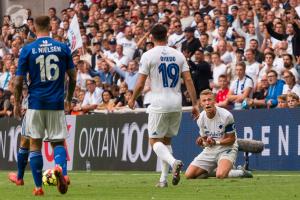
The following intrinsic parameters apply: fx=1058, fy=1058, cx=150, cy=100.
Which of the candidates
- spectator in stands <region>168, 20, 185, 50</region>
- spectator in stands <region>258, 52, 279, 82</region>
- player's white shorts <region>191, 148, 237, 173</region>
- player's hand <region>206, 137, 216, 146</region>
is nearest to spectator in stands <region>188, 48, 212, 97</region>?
spectator in stands <region>258, 52, 279, 82</region>

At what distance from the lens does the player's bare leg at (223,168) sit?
57.6ft

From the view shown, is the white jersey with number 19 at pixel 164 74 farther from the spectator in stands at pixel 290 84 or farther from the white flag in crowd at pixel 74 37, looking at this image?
the white flag in crowd at pixel 74 37

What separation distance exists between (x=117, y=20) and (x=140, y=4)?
135cm

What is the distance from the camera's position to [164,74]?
15.3 meters

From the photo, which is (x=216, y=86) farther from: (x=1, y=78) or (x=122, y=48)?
(x=1, y=78)

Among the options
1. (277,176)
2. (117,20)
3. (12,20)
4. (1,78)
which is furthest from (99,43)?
(277,176)

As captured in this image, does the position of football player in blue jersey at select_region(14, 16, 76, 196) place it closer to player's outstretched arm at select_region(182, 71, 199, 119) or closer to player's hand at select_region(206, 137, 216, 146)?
player's outstretched arm at select_region(182, 71, 199, 119)

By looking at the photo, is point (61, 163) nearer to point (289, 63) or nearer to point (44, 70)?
point (44, 70)

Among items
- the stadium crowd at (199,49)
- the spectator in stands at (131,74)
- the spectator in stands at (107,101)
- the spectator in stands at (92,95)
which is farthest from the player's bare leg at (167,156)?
the spectator in stands at (92,95)

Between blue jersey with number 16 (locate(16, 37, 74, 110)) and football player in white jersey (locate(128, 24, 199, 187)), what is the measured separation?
140cm

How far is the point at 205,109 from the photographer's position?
17562 millimetres

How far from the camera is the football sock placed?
15000mm

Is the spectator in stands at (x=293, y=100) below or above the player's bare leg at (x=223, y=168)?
above

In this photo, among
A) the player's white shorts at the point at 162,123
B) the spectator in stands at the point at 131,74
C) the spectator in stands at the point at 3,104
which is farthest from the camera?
the spectator in stands at the point at 3,104
